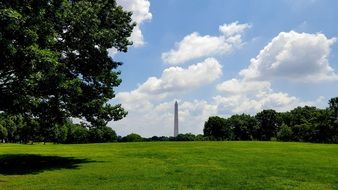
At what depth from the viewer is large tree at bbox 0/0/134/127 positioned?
28.2 metres

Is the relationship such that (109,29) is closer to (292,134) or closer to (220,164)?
(220,164)

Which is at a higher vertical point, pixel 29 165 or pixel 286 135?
pixel 286 135

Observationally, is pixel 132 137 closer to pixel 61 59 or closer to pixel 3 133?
pixel 3 133

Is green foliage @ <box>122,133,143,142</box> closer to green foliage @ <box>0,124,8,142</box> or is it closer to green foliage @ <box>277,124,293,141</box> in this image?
green foliage @ <box>0,124,8,142</box>

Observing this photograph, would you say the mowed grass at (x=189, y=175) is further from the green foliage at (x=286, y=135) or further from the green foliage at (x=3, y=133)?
the green foliage at (x=3, y=133)

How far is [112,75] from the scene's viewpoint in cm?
4544

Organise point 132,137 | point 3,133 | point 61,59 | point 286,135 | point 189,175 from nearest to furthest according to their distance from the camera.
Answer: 1. point 189,175
2. point 61,59
3. point 132,137
4. point 286,135
5. point 3,133

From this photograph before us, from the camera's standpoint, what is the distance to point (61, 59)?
140ft

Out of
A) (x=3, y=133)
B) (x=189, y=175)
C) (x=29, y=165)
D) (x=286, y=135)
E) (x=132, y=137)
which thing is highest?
(x=3, y=133)

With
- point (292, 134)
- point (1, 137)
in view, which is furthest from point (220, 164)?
point (1, 137)

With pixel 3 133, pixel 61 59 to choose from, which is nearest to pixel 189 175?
pixel 61 59

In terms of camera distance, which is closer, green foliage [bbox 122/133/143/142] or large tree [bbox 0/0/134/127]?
large tree [bbox 0/0/134/127]

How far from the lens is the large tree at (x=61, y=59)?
2822cm

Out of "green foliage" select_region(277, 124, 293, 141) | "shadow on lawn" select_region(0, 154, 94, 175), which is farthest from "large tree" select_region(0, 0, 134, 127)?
"green foliage" select_region(277, 124, 293, 141)
